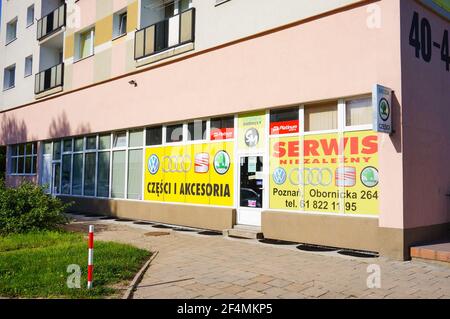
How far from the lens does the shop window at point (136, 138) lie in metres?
14.6

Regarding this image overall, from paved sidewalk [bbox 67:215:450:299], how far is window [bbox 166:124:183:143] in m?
4.57

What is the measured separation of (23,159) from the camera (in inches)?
886

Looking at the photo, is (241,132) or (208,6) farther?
(208,6)

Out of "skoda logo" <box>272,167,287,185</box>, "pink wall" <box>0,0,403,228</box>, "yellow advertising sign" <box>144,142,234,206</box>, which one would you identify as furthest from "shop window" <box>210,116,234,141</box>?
"skoda logo" <box>272,167,287,185</box>

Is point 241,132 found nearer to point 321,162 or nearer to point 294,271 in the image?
point 321,162

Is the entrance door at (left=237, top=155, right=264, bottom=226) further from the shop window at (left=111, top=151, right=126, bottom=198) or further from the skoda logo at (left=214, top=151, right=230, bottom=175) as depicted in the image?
the shop window at (left=111, top=151, right=126, bottom=198)

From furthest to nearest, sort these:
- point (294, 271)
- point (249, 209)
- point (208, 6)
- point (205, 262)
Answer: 1. point (208, 6)
2. point (249, 209)
3. point (205, 262)
4. point (294, 271)

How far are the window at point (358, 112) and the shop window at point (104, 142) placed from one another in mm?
9978
